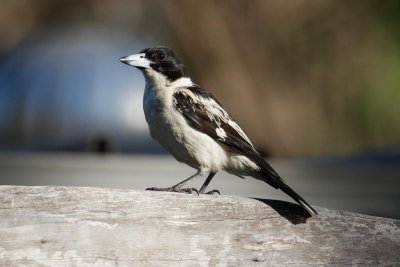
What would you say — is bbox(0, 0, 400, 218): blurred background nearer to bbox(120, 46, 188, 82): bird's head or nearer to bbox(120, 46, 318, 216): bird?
bbox(120, 46, 188, 82): bird's head

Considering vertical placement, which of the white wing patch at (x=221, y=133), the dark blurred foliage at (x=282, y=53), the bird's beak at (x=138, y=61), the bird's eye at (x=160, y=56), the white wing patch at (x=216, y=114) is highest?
the dark blurred foliage at (x=282, y=53)

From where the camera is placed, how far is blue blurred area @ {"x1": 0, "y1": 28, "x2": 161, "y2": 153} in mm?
7021

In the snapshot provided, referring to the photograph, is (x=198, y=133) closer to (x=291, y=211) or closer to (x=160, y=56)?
(x=160, y=56)

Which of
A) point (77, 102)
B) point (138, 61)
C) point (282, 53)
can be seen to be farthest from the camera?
point (282, 53)

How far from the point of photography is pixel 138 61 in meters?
5.15

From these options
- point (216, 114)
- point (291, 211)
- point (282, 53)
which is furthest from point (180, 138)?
point (282, 53)

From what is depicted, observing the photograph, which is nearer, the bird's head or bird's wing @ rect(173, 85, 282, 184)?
bird's wing @ rect(173, 85, 282, 184)

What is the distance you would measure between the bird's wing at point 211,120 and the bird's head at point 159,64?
17 cm

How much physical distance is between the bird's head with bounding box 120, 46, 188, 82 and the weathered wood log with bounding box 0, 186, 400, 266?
149cm

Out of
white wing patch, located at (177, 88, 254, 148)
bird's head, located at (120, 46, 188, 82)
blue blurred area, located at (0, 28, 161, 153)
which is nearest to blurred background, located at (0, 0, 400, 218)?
blue blurred area, located at (0, 28, 161, 153)

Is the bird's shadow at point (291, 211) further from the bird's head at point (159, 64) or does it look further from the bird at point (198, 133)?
the bird's head at point (159, 64)

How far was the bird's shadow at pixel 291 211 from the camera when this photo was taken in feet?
12.5

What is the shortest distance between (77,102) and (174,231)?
3.56m

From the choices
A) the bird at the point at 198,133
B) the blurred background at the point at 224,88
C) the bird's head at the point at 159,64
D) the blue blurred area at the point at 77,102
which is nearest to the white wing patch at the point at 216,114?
the bird at the point at 198,133
